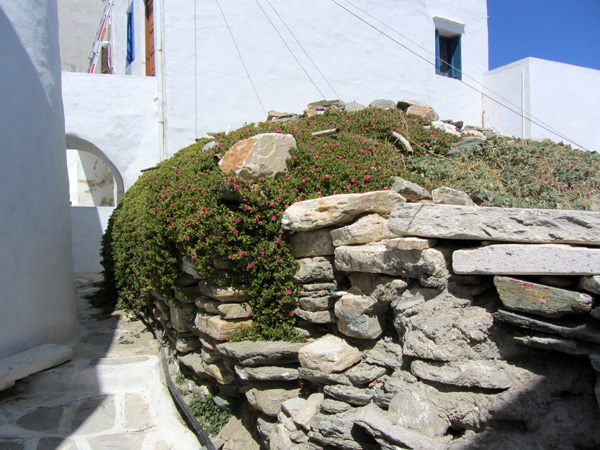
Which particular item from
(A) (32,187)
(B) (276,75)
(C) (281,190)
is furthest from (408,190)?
(B) (276,75)

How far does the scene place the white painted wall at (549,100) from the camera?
10.4m

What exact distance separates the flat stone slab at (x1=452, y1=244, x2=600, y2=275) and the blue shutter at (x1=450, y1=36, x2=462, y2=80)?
32.4ft

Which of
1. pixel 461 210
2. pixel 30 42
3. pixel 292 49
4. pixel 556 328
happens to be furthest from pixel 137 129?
pixel 556 328

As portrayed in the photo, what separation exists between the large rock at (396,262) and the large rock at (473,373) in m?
0.54

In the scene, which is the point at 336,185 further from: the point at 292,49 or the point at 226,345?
the point at 292,49

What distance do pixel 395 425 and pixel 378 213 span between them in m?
1.70

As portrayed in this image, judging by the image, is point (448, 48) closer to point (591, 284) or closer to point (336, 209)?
point (336, 209)

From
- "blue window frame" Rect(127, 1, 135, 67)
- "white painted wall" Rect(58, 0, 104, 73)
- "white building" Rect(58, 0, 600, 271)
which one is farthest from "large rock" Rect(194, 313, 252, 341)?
"white painted wall" Rect(58, 0, 104, 73)

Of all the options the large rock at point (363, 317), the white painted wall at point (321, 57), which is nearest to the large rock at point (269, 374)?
the large rock at point (363, 317)

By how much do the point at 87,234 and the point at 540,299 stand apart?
9451 mm

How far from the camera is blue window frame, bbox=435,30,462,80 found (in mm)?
11250

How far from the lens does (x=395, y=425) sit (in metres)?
2.68

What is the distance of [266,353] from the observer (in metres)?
3.77

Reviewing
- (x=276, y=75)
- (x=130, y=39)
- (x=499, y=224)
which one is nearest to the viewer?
(x=499, y=224)
